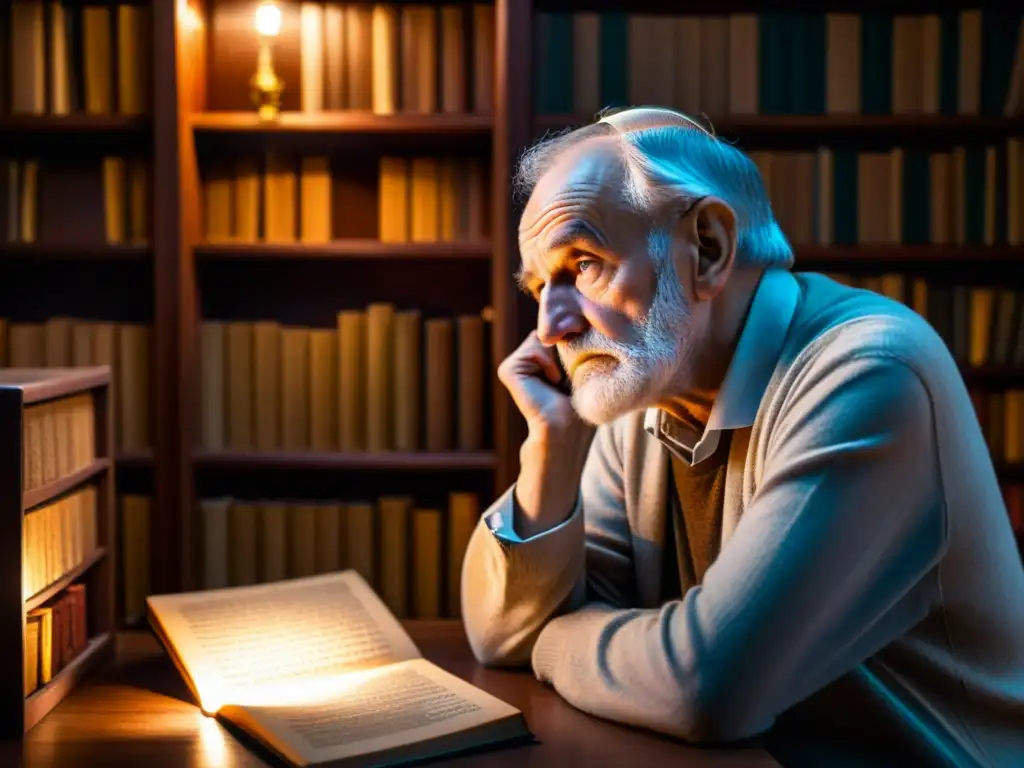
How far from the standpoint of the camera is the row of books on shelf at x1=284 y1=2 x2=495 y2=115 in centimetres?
282

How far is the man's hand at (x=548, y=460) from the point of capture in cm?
125

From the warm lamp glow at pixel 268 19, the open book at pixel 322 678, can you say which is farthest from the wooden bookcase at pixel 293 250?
the open book at pixel 322 678

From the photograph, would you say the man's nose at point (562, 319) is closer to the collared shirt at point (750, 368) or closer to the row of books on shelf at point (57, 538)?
the collared shirt at point (750, 368)

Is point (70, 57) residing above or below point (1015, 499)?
above

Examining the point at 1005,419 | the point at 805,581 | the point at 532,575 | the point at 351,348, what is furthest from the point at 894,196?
the point at 805,581

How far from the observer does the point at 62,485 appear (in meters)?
1.18

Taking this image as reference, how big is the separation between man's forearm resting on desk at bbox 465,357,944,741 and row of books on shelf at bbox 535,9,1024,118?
186 centimetres

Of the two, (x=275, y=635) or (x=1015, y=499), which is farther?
(x=1015, y=499)

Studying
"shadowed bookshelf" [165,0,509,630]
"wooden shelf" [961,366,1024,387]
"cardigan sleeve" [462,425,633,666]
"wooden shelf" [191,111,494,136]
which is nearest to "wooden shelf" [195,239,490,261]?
"shadowed bookshelf" [165,0,509,630]

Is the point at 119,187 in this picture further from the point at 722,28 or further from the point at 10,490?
the point at 10,490

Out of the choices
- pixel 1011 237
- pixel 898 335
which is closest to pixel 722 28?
pixel 1011 237

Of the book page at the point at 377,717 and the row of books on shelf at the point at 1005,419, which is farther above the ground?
the row of books on shelf at the point at 1005,419

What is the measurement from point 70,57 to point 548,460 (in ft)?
7.08

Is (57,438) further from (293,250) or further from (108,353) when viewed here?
(108,353)
